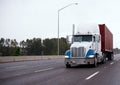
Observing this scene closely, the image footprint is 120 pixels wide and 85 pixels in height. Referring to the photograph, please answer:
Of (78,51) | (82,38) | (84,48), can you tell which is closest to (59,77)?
(78,51)

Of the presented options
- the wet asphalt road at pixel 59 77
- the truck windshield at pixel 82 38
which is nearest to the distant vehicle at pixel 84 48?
the truck windshield at pixel 82 38

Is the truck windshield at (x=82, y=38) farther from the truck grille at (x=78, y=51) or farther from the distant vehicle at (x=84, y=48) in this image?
the truck grille at (x=78, y=51)

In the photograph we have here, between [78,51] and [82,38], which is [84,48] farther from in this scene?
[82,38]

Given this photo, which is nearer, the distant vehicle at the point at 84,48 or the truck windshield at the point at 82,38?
the distant vehicle at the point at 84,48

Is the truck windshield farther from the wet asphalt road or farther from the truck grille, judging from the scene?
the wet asphalt road

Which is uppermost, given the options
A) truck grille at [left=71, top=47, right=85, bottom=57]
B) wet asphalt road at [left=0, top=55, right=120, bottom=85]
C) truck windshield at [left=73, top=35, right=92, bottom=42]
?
truck windshield at [left=73, top=35, right=92, bottom=42]

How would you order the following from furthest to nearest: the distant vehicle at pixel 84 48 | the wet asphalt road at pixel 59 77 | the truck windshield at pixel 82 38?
the truck windshield at pixel 82 38 < the distant vehicle at pixel 84 48 < the wet asphalt road at pixel 59 77

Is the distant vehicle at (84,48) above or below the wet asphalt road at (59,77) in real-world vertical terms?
above

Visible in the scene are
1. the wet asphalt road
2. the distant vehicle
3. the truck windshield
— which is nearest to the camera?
the wet asphalt road

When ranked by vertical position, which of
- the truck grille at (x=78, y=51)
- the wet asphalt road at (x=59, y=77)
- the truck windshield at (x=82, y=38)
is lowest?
the wet asphalt road at (x=59, y=77)

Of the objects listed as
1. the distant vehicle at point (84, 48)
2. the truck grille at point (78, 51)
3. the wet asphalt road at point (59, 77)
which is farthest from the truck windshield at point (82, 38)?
the wet asphalt road at point (59, 77)

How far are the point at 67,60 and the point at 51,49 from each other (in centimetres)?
12611

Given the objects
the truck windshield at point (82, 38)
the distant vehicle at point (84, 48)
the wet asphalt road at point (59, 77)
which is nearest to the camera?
the wet asphalt road at point (59, 77)

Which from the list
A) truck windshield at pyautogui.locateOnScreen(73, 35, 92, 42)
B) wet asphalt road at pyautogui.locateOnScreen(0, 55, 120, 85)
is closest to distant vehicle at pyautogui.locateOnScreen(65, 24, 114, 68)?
truck windshield at pyautogui.locateOnScreen(73, 35, 92, 42)
